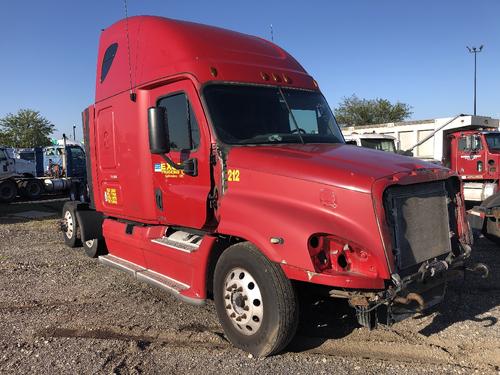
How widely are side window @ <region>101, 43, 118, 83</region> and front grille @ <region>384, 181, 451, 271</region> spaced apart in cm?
469

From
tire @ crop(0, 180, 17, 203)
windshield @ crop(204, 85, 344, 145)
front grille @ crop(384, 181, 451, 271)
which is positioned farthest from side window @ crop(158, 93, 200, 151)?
tire @ crop(0, 180, 17, 203)

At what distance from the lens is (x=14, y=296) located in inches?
245

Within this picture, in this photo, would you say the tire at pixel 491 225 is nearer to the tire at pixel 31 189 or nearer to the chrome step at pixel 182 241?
the chrome step at pixel 182 241

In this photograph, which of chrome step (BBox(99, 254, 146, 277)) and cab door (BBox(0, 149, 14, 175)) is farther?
cab door (BBox(0, 149, 14, 175))

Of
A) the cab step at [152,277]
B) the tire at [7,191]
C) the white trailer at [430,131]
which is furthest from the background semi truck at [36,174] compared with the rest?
the cab step at [152,277]

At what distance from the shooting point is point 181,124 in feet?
17.3

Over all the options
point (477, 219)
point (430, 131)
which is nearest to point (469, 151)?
point (430, 131)

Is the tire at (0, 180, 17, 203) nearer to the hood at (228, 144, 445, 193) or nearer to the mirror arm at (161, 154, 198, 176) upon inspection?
the mirror arm at (161, 154, 198, 176)

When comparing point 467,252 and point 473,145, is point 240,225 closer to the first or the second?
point 467,252

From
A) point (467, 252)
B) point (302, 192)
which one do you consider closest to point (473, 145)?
point (467, 252)

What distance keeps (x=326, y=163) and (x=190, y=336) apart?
222cm

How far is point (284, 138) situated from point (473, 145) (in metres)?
11.8

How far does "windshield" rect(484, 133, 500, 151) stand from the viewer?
1462cm

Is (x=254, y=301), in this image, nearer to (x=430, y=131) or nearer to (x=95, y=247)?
(x=95, y=247)
